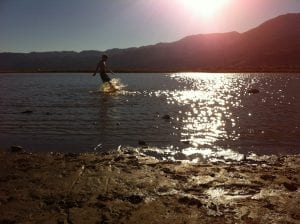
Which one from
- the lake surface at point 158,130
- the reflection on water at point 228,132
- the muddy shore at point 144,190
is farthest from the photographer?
the lake surface at point 158,130

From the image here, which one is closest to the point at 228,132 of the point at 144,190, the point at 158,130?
the point at 158,130

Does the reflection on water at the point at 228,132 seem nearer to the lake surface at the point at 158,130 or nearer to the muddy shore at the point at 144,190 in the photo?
the lake surface at the point at 158,130

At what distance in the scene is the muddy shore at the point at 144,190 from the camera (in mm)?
8195

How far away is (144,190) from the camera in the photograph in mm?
9703

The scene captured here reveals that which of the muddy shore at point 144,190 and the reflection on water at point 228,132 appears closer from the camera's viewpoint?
the muddy shore at point 144,190

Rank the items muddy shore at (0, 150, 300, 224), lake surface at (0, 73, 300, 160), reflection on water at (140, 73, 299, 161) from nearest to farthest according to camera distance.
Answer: muddy shore at (0, 150, 300, 224)
reflection on water at (140, 73, 299, 161)
lake surface at (0, 73, 300, 160)

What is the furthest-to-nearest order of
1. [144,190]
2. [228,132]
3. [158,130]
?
[158,130] < [228,132] < [144,190]

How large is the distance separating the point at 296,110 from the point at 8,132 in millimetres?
18015

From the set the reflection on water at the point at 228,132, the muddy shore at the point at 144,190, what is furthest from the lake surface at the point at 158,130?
the muddy shore at the point at 144,190

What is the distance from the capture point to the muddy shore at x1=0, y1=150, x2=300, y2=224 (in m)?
8.20

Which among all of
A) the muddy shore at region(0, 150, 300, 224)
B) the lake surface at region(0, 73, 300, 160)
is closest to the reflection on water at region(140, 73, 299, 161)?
the lake surface at region(0, 73, 300, 160)

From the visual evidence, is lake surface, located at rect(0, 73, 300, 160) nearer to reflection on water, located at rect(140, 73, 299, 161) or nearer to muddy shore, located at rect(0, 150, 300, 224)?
reflection on water, located at rect(140, 73, 299, 161)

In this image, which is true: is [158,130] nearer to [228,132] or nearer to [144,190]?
[228,132]

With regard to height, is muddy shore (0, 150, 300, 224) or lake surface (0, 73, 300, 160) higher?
muddy shore (0, 150, 300, 224)
